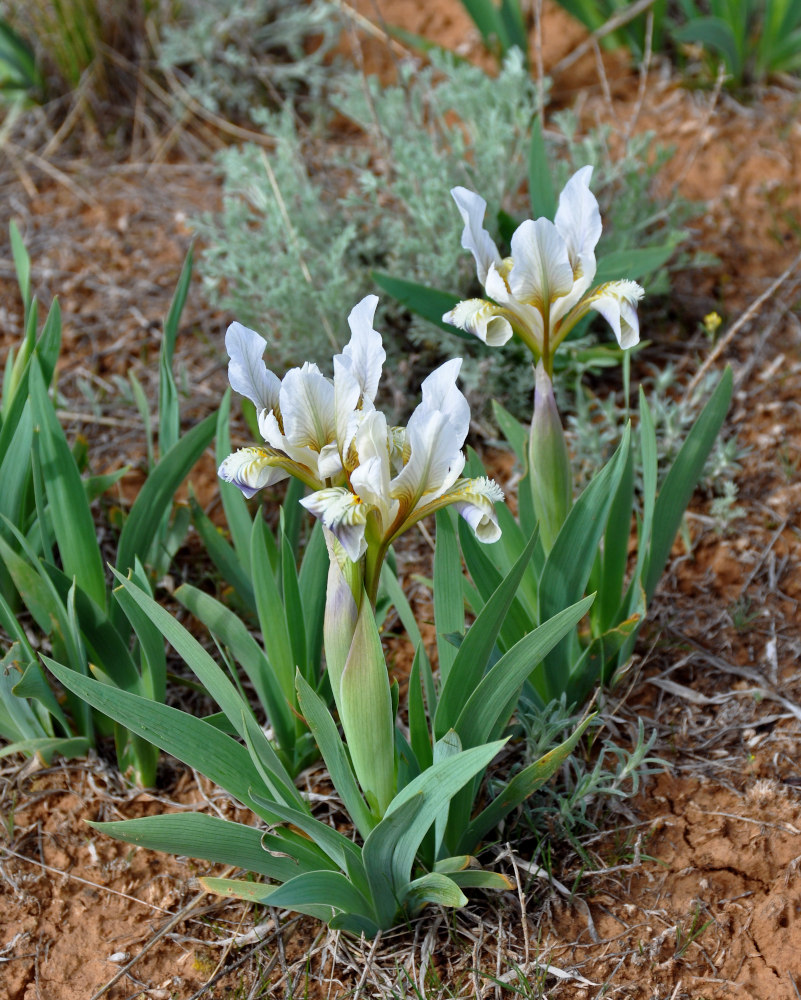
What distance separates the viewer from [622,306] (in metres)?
1.48

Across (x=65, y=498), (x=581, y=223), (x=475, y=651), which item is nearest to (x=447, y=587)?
(x=475, y=651)

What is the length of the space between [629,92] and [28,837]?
10.3 feet

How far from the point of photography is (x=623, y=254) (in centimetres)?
224

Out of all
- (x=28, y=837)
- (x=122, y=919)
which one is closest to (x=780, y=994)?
(x=122, y=919)

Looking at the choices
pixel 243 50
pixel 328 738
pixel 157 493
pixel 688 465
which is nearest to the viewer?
pixel 328 738

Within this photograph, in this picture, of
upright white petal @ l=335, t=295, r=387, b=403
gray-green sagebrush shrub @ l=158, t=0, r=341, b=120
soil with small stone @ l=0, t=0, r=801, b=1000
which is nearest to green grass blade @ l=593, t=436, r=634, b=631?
soil with small stone @ l=0, t=0, r=801, b=1000

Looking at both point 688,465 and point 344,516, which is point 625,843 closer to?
point 688,465

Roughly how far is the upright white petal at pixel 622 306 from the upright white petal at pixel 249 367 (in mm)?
537

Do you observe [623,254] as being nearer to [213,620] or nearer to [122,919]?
[213,620]

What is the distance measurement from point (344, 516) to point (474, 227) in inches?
24.1

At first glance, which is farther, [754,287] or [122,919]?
[754,287]

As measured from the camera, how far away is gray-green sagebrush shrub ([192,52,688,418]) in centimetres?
259

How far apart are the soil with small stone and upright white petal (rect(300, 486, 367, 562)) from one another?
733mm

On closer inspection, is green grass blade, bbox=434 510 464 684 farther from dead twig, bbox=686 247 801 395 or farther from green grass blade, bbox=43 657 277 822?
dead twig, bbox=686 247 801 395
